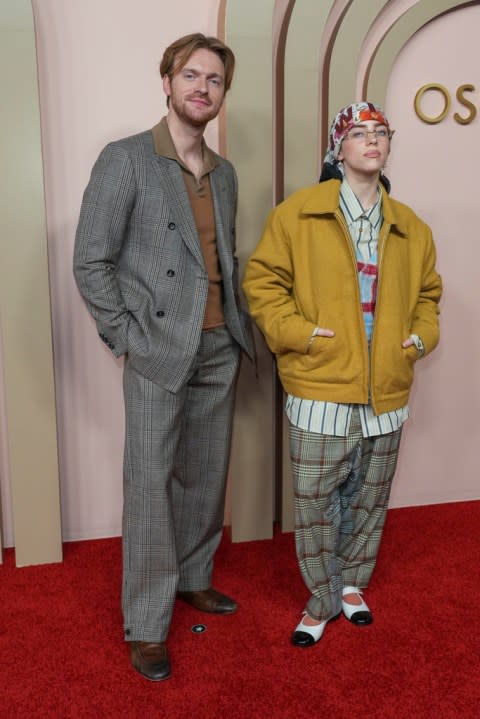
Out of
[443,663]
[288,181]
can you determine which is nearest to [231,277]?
[288,181]

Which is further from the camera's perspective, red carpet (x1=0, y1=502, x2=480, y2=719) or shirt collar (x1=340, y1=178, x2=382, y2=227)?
shirt collar (x1=340, y1=178, x2=382, y2=227)

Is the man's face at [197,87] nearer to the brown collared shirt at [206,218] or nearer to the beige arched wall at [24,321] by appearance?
A: the brown collared shirt at [206,218]

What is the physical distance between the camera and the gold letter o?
9.51 ft

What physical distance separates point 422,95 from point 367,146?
109 centimetres

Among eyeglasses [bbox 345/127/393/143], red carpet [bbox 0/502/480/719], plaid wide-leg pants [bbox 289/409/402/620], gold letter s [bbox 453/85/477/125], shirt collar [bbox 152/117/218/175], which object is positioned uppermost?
gold letter s [bbox 453/85/477/125]

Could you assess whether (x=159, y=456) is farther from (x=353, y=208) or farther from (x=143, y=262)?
(x=353, y=208)

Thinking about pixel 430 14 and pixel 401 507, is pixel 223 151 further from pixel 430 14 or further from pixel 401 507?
pixel 401 507

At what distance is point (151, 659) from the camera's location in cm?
202

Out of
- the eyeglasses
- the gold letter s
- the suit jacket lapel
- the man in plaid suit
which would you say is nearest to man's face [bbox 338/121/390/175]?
the eyeglasses

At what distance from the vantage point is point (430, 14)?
9.29ft

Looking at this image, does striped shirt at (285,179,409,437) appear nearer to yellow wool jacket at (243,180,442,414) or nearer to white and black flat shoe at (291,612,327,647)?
yellow wool jacket at (243,180,442,414)

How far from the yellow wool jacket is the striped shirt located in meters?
0.03

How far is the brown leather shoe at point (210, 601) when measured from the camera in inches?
92.3

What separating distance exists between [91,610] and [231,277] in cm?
125
